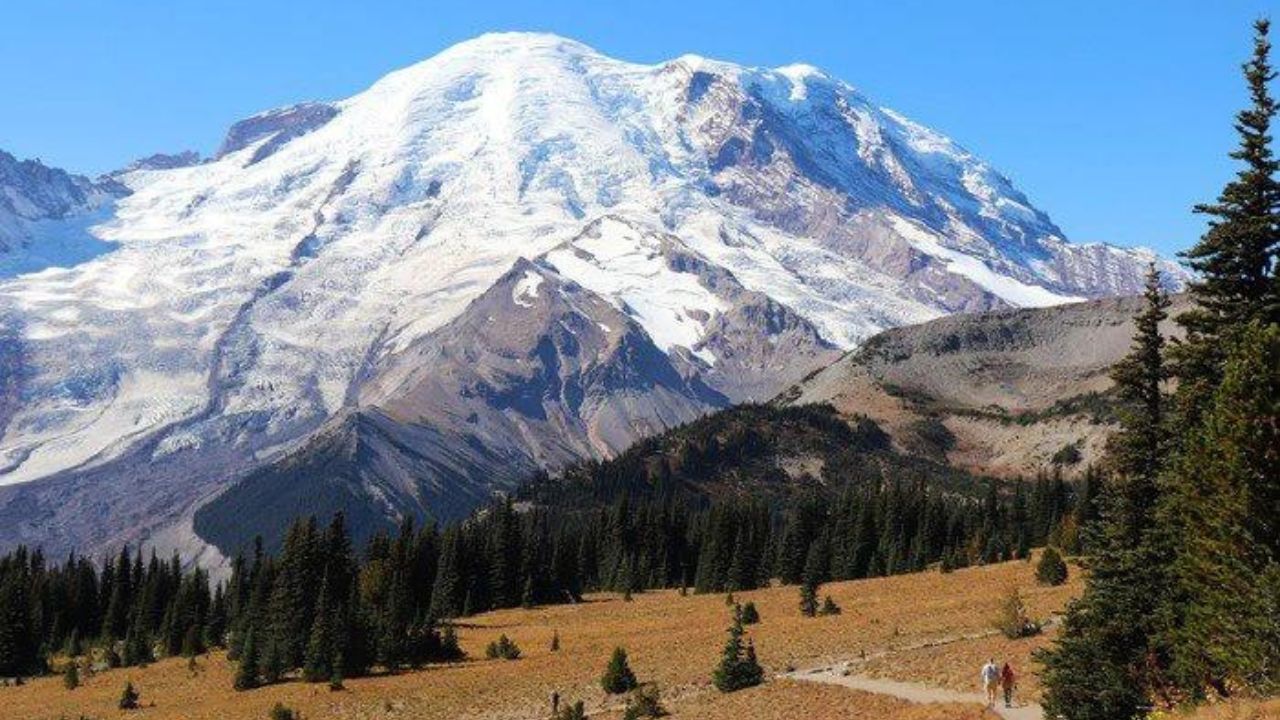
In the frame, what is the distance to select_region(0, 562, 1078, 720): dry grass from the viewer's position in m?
56.8

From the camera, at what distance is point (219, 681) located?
9025 cm

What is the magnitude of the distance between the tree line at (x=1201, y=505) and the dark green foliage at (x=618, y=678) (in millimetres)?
25298

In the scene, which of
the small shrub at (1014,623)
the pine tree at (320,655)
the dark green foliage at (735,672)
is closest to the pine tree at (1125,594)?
the small shrub at (1014,623)

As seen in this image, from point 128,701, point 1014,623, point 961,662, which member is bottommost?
point 128,701

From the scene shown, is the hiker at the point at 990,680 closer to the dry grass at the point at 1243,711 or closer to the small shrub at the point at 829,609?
the dry grass at the point at 1243,711

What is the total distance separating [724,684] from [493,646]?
30.5 metres

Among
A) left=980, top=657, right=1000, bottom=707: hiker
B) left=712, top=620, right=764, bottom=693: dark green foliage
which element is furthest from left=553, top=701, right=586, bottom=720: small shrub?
left=980, top=657, right=1000, bottom=707: hiker

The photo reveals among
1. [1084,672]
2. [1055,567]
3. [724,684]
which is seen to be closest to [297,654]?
[724,684]

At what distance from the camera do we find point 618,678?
62594 millimetres

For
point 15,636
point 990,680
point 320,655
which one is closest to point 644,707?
point 990,680

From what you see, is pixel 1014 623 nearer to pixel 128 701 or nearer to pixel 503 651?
pixel 503 651

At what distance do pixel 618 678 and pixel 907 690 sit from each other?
15786 millimetres

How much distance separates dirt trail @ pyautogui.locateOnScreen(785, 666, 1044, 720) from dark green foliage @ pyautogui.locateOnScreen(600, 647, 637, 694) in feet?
25.5

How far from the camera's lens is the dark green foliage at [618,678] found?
205 ft
